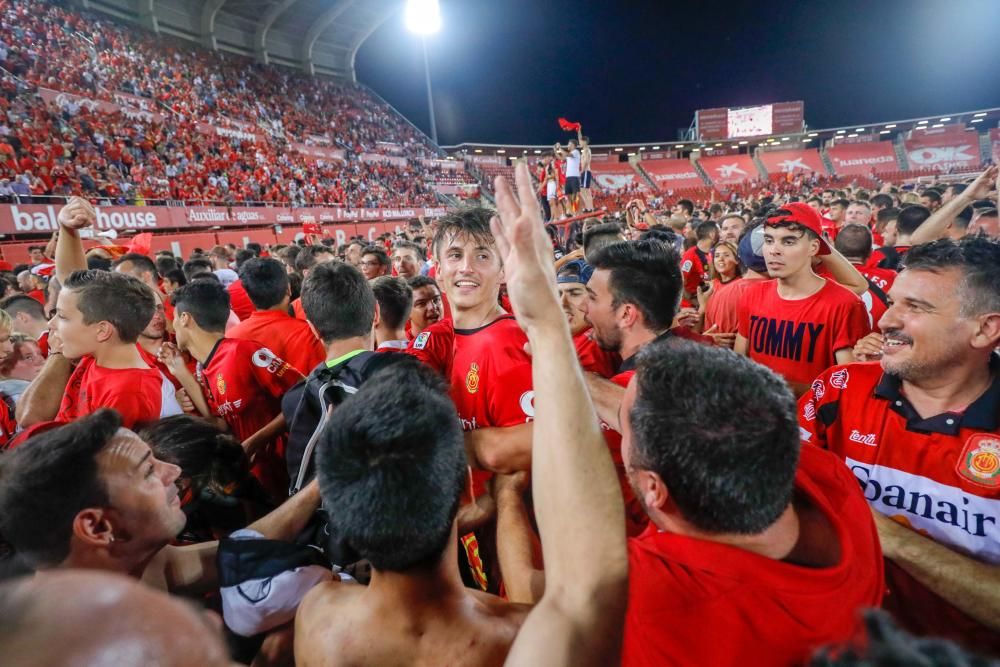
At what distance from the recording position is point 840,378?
7.09ft

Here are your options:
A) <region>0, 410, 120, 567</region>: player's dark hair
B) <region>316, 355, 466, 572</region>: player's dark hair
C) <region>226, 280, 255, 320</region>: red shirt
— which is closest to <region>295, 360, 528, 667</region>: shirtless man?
<region>316, 355, 466, 572</region>: player's dark hair

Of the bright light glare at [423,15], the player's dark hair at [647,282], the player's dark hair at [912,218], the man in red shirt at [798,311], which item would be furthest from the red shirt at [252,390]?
the bright light glare at [423,15]

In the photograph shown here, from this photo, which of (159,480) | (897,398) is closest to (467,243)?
(159,480)

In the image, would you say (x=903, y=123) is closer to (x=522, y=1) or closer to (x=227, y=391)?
(x=522, y=1)

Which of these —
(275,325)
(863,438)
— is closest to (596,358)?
(863,438)

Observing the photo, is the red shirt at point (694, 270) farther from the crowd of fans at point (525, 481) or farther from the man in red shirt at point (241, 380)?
the man in red shirt at point (241, 380)

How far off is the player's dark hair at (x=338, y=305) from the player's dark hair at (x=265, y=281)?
133 centimetres

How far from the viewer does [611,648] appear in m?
1.02

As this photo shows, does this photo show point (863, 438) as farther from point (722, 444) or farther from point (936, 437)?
point (722, 444)

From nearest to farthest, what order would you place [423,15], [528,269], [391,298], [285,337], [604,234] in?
[528,269] → [391,298] → [285,337] → [604,234] → [423,15]

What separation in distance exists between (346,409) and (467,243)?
5.20ft

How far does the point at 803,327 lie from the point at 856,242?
2.29 m

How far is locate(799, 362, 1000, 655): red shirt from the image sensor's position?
1.67 metres

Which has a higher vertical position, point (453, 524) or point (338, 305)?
point (338, 305)
